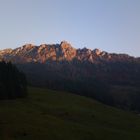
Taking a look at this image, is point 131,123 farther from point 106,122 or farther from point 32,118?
point 32,118

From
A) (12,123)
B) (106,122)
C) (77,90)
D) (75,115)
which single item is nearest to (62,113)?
(75,115)

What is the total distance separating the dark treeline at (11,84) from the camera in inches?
4336

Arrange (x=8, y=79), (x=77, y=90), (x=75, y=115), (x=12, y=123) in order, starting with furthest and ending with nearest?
(x=77, y=90), (x=8, y=79), (x=75, y=115), (x=12, y=123)

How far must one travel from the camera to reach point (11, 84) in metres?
117

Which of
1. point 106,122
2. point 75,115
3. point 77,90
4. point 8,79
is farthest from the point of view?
point 77,90

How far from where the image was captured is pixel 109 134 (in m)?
58.7

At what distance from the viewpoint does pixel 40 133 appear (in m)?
53.0

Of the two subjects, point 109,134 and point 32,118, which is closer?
point 109,134

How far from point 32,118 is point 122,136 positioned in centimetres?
1793

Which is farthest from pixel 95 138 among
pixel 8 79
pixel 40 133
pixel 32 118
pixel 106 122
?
pixel 8 79

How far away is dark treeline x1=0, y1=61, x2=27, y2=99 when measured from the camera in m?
110

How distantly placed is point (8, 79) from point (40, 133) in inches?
2731

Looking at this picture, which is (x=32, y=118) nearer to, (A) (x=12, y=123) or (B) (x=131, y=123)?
(A) (x=12, y=123)

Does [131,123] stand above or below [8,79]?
below
